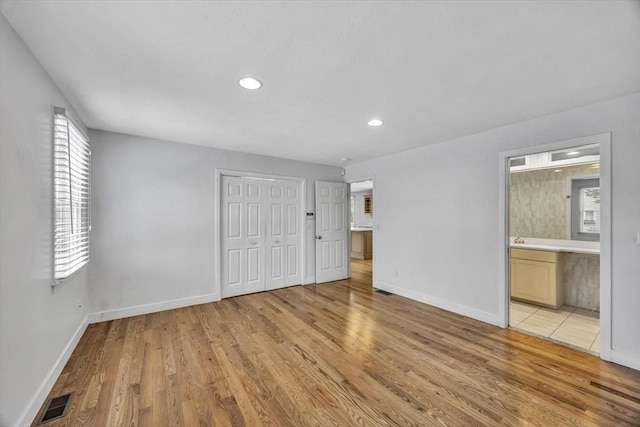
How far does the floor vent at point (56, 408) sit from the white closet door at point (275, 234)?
115 inches

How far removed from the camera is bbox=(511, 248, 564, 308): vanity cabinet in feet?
11.9

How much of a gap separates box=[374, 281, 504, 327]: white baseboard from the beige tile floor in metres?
0.24

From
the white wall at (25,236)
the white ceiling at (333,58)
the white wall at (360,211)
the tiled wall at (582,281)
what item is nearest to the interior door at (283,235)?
the white ceiling at (333,58)

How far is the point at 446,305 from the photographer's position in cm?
372

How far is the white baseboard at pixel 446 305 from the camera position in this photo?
3.24 meters

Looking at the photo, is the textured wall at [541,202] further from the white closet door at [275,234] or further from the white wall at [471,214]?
the white closet door at [275,234]

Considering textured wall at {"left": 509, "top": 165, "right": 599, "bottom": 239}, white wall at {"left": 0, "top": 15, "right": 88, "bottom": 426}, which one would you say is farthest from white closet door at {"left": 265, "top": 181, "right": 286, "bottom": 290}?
textured wall at {"left": 509, "top": 165, "right": 599, "bottom": 239}

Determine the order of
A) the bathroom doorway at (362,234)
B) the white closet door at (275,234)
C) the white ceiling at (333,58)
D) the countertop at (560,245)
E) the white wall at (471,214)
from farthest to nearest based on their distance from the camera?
the bathroom doorway at (362,234), the white closet door at (275,234), the countertop at (560,245), the white wall at (471,214), the white ceiling at (333,58)

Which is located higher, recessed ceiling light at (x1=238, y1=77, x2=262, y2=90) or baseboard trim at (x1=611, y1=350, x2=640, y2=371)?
recessed ceiling light at (x1=238, y1=77, x2=262, y2=90)

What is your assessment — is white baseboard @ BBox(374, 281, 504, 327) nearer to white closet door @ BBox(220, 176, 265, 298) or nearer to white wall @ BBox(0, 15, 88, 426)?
white closet door @ BBox(220, 176, 265, 298)

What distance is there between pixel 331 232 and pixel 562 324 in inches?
144

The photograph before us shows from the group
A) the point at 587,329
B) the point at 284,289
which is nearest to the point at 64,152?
the point at 284,289

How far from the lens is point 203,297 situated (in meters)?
4.00

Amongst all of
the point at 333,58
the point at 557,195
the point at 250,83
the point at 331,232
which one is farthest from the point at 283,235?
the point at 557,195
